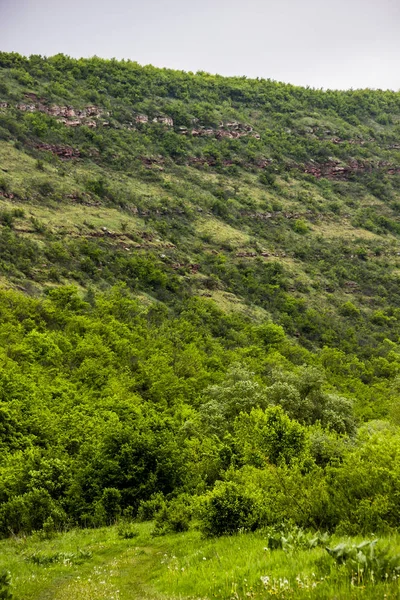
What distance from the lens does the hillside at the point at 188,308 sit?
2334 centimetres

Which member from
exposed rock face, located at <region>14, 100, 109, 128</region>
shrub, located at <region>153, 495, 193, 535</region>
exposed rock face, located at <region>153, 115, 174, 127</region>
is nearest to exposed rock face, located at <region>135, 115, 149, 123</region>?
exposed rock face, located at <region>153, 115, 174, 127</region>

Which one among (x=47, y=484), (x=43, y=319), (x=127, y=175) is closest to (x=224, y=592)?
(x=47, y=484)

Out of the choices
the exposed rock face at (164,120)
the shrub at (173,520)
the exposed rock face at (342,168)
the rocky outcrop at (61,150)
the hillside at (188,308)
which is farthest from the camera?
the exposed rock face at (342,168)

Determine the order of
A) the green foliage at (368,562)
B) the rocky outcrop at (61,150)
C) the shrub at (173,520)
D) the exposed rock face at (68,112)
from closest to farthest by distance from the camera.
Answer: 1. the green foliage at (368,562)
2. the shrub at (173,520)
3. the rocky outcrop at (61,150)
4. the exposed rock face at (68,112)

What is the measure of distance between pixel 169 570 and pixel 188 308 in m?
73.3

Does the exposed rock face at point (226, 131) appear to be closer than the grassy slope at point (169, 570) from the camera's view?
No

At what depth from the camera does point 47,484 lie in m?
26.3

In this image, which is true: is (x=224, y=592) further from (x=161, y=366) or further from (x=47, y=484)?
(x=161, y=366)

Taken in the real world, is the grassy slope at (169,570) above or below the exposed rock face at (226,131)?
below

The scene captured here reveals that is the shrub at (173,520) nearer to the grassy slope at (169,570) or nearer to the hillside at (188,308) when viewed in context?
the hillside at (188,308)

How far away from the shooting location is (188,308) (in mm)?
84000

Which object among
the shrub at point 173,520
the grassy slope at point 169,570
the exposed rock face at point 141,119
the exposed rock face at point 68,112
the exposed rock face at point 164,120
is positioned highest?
the exposed rock face at point 164,120

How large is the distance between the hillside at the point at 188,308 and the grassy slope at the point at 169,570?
2.12 meters

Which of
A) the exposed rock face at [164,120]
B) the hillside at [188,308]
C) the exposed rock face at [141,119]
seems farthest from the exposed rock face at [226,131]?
the exposed rock face at [141,119]
